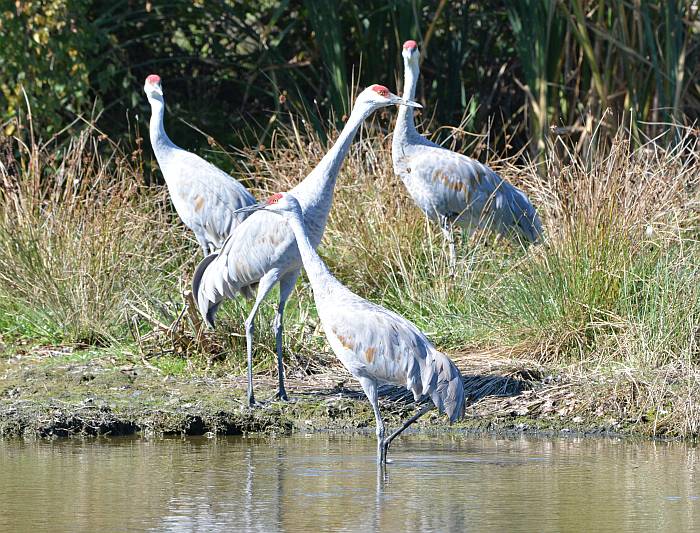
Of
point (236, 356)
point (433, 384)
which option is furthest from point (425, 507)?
point (236, 356)

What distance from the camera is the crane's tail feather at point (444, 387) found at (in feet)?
19.6

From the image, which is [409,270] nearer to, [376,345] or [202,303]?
[202,303]

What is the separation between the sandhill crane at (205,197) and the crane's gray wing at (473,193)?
1352 mm

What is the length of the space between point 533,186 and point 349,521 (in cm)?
490

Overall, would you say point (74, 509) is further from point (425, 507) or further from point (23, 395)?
point (23, 395)

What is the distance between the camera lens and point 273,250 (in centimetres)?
752

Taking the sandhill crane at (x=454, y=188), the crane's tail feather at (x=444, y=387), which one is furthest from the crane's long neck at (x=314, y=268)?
the sandhill crane at (x=454, y=188)

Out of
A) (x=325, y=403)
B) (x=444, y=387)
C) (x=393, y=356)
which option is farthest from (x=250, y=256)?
(x=444, y=387)

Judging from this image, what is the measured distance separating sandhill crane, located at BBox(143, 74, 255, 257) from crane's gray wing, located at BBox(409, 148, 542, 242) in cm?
135

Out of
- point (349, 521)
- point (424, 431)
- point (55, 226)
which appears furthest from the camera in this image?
point (55, 226)

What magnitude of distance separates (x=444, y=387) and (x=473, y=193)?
3.64 metres

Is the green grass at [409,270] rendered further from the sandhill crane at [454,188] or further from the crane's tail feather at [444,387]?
the crane's tail feather at [444,387]

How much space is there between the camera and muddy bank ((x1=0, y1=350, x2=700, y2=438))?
6816mm

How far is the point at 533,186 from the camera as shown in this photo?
9.31m
